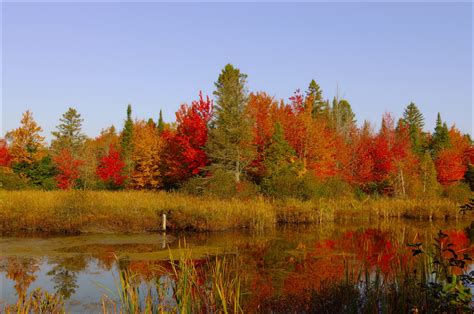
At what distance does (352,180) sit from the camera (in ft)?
122

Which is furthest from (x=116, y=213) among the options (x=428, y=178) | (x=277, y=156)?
(x=428, y=178)

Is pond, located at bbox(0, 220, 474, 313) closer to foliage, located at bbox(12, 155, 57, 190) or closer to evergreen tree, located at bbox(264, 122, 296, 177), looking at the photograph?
evergreen tree, located at bbox(264, 122, 296, 177)

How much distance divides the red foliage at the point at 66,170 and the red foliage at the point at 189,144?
1007 cm

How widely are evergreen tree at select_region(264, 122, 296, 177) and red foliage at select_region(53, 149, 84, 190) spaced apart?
63.9ft

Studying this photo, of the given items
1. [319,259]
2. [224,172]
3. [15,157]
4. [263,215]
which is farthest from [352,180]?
[15,157]

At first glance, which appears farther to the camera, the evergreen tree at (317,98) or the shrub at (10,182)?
the evergreen tree at (317,98)

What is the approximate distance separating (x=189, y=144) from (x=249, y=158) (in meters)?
5.33

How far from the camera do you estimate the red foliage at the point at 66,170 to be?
40344 millimetres

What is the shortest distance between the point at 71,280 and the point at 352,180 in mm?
29218

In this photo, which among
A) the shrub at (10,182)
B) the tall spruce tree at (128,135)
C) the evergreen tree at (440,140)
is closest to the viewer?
the shrub at (10,182)

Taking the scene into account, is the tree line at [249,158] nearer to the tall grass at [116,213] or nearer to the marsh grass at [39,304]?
the tall grass at [116,213]

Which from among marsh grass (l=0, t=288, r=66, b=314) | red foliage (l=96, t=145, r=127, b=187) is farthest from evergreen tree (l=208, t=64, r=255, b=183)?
marsh grass (l=0, t=288, r=66, b=314)

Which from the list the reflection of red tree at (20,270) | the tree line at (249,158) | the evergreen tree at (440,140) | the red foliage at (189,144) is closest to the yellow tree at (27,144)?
the tree line at (249,158)

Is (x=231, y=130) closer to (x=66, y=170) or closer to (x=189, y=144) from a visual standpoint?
(x=189, y=144)
